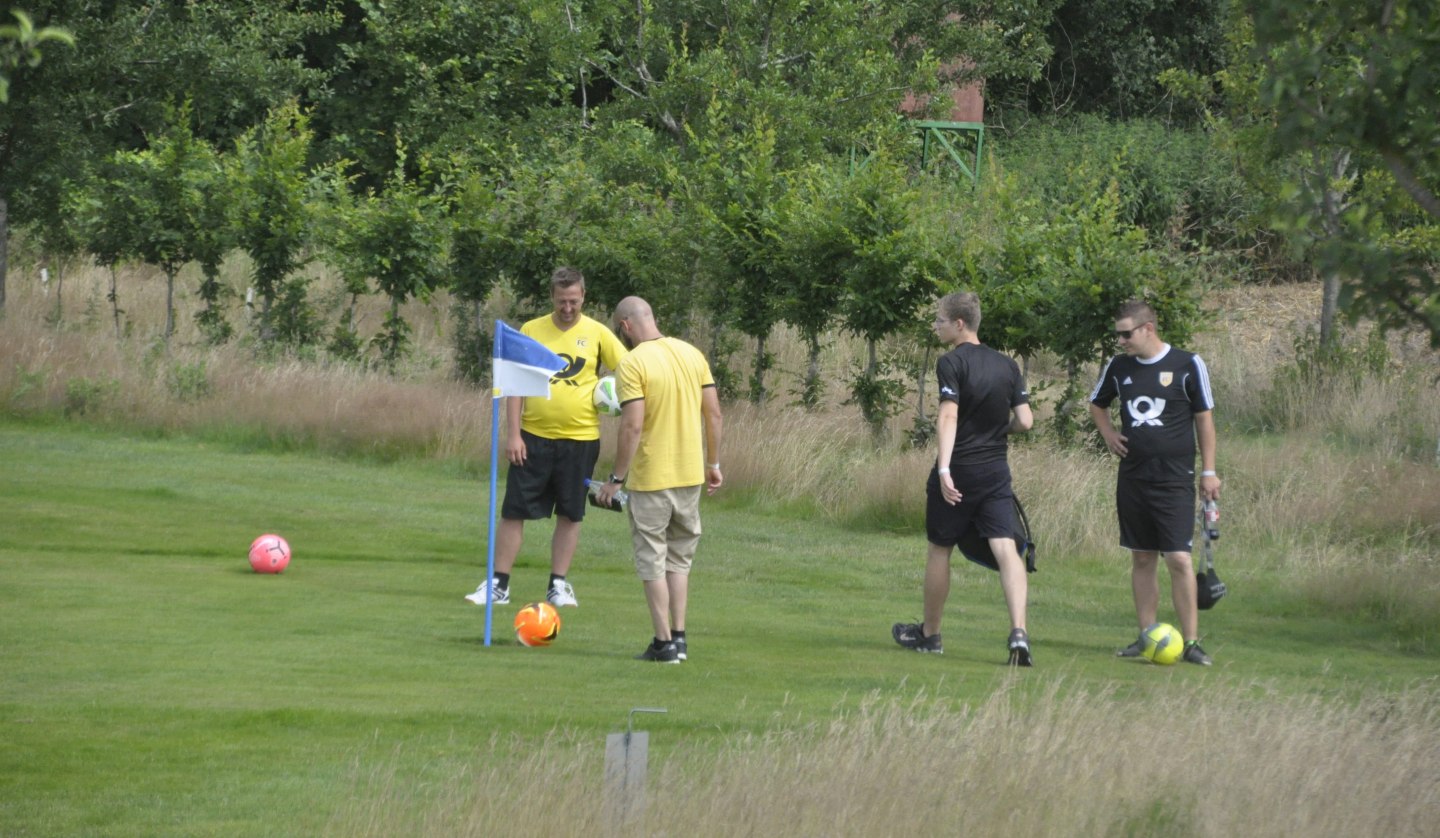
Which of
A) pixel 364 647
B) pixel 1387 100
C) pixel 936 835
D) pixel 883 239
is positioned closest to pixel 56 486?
pixel 364 647

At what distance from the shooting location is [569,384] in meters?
11.5

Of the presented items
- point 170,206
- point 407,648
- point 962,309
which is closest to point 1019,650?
point 962,309

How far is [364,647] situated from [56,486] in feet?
24.5

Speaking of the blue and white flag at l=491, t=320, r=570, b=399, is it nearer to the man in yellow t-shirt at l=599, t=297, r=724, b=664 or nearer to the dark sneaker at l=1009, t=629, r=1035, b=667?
the man in yellow t-shirt at l=599, t=297, r=724, b=664

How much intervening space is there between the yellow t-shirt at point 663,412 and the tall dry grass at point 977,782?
209 cm

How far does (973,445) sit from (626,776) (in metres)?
4.91

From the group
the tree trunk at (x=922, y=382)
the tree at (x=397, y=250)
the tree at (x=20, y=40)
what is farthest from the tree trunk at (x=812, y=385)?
the tree at (x=20, y=40)

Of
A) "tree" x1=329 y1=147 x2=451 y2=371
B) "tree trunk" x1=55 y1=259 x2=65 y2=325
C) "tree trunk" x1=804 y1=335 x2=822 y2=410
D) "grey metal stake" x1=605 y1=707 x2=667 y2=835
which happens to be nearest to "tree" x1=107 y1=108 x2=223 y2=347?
"tree trunk" x1=55 y1=259 x2=65 y2=325

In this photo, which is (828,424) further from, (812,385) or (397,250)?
(397,250)

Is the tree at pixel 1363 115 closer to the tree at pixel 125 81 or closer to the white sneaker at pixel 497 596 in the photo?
the white sneaker at pixel 497 596

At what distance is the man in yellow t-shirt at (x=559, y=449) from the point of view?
1148 centimetres

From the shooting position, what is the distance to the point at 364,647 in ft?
32.0

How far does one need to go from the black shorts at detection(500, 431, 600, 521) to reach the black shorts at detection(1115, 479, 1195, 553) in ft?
11.5

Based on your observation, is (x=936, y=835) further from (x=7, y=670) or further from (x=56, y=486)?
(x=56, y=486)
